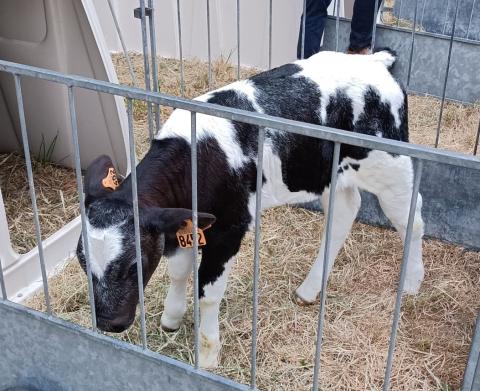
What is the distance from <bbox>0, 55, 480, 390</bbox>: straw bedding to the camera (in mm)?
3260

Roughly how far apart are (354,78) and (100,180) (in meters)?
1.17

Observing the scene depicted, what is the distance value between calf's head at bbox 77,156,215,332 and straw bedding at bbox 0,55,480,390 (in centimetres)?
81

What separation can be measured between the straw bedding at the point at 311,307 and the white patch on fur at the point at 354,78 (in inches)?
39.7

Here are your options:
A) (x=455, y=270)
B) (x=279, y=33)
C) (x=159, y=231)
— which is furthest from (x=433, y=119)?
(x=159, y=231)

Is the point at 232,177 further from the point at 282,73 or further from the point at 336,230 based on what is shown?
the point at 336,230

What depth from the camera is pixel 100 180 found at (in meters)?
2.68

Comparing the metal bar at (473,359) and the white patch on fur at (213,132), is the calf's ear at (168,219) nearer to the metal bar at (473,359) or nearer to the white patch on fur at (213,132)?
the white patch on fur at (213,132)

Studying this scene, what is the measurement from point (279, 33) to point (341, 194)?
346cm

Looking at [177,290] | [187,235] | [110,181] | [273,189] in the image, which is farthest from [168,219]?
[177,290]

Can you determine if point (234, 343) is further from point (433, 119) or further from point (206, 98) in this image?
point (433, 119)

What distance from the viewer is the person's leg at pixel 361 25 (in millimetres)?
5445

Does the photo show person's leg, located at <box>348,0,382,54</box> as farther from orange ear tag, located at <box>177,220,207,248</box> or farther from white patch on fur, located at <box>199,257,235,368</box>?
orange ear tag, located at <box>177,220,207,248</box>

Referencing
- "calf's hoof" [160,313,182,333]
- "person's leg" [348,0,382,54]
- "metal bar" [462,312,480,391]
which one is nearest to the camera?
"metal bar" [462,312,480,391]

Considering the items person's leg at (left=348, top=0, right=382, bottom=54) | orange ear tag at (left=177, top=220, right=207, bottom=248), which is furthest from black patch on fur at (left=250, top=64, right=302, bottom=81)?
person's leg at (left=348, top=0, right=382, bottom=54)
